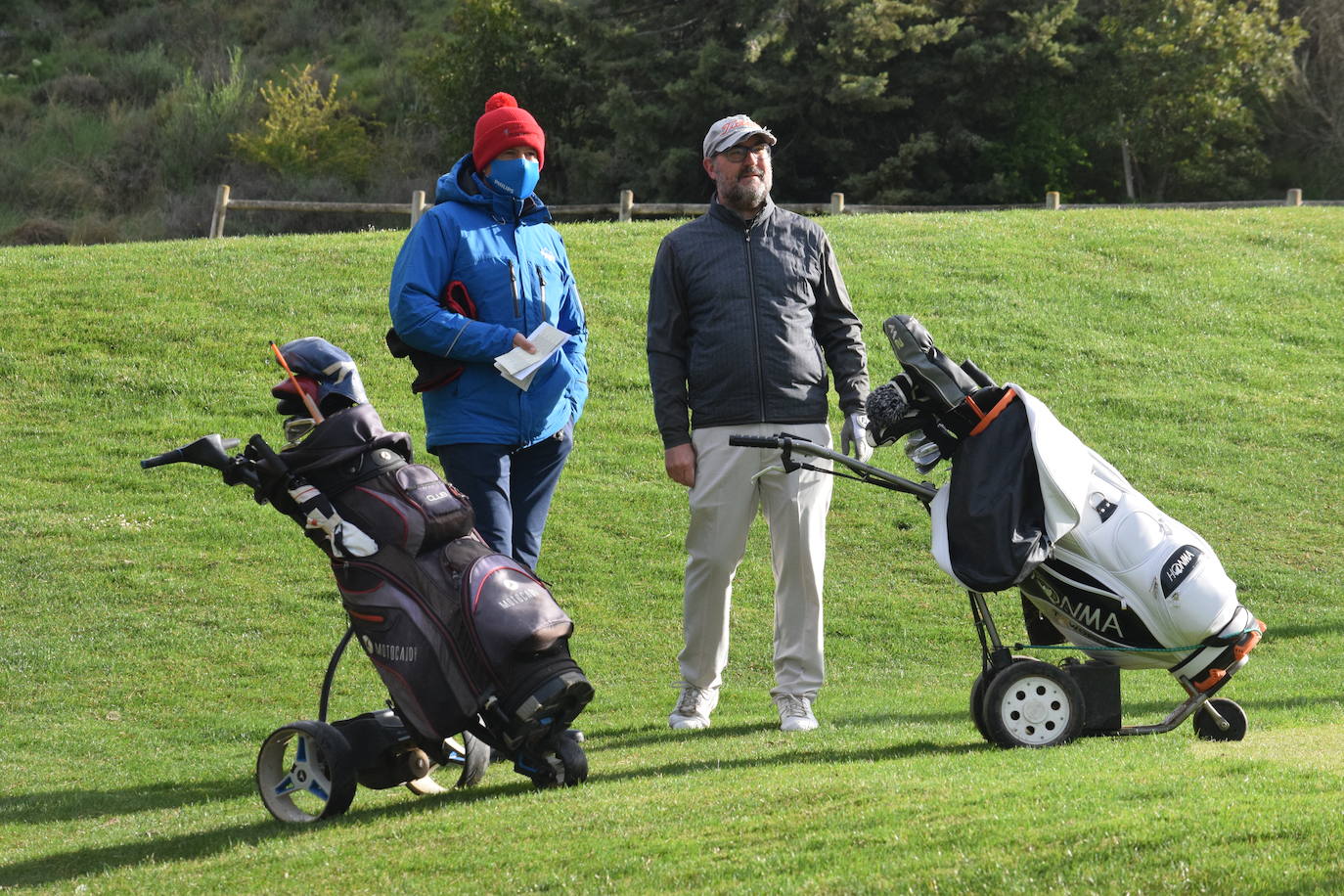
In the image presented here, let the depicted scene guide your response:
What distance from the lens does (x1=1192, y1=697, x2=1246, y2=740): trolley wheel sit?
6039 mm

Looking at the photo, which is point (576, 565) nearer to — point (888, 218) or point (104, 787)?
point (104, 787)

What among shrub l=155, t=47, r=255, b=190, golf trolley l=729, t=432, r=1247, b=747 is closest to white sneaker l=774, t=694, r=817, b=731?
golf trolley l=729, t=432, r=1247, b=747

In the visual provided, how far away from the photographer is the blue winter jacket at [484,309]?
20.5 ft

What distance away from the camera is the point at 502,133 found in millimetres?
6480

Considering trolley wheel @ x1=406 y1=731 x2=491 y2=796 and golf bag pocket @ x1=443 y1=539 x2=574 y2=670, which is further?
trolley wheel @ x1=406 y1=731 x2=491 y2=796

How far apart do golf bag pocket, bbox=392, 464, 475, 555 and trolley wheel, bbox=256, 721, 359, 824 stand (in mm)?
698

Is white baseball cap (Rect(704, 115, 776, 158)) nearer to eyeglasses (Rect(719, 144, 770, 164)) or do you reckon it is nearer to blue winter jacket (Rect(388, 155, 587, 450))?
eyeglasses (Rect(719, 144, 770, 164))

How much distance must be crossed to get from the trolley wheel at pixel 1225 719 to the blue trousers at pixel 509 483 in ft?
9.07

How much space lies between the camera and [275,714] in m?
8.23

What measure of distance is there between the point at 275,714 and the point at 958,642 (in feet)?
14.5

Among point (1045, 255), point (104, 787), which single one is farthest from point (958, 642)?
point (1045, 255)

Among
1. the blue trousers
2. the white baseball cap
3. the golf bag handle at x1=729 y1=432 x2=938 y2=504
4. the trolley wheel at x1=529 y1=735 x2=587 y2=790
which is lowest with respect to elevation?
the trolley wheel at x1=529 y1=735 x2=587 y2=790

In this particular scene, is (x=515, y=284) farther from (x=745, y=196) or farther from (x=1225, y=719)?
(x=1225, y=719)

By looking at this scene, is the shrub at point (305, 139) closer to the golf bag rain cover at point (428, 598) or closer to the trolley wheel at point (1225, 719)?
the golf bag rain cover at point (428, 598)
